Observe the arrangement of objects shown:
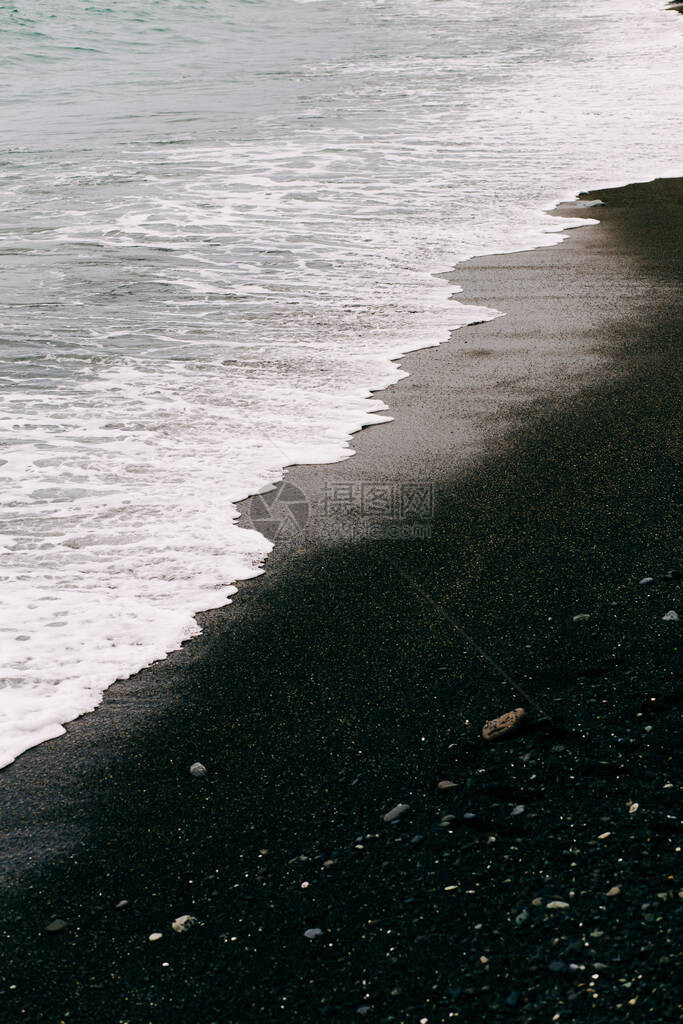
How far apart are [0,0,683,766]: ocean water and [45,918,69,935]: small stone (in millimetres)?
658

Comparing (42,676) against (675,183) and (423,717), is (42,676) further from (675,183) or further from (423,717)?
(675,183)

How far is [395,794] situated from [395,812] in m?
0.07

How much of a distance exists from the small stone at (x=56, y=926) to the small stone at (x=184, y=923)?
0.84 feet

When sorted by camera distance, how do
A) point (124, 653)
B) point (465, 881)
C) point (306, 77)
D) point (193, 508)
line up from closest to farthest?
point (465, 881) < point (124, 653) < point (193, 508) < point (306, 77)

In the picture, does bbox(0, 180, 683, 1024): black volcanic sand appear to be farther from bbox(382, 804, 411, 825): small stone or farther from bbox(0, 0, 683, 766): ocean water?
bbox(0, 0, 683, 766): ocean water

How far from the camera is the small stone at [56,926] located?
6.93 ft

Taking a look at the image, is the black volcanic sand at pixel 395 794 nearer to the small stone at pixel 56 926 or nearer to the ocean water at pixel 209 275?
the small stone at pixel 56 926

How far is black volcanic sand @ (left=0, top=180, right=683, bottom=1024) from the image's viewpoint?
1903mm

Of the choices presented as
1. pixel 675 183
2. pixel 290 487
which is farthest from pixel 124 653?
pixel 675 183

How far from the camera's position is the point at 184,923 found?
2088mm

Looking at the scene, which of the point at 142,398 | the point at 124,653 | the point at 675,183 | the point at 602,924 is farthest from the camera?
the point at 675,183

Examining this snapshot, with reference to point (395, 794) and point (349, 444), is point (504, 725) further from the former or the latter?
point (349, 444)

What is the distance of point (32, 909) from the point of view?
218cm

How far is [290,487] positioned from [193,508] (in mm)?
457
